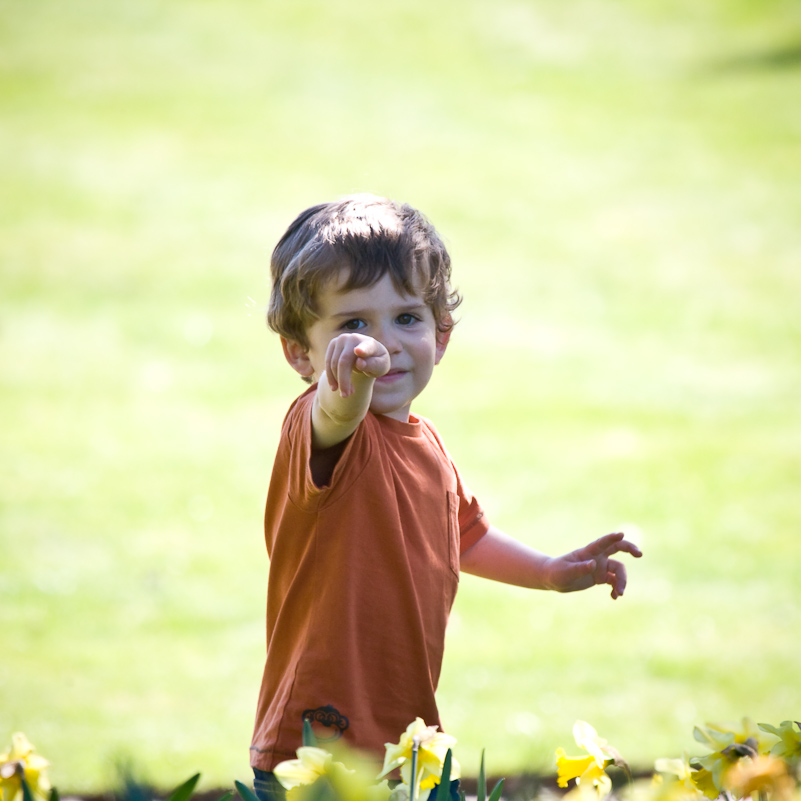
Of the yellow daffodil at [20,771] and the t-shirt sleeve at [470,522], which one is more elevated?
the t-shirt sleeve at [470,522]

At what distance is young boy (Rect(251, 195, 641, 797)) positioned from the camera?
1849 mm

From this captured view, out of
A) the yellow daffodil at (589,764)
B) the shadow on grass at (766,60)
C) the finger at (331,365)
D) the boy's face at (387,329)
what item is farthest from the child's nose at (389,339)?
the shadow on grass at (766,60)

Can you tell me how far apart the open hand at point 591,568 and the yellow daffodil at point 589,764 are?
38 cm

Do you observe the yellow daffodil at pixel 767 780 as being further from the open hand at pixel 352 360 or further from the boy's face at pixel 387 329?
the boy's face at pixel 387 329

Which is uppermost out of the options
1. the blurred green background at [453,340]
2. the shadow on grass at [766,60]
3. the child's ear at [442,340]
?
the shadow on grass at [766,60]

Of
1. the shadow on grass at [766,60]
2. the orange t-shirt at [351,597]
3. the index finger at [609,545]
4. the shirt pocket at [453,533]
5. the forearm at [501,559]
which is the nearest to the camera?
the orange t-shirt at [351,597]

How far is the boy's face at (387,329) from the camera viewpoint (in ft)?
6.21

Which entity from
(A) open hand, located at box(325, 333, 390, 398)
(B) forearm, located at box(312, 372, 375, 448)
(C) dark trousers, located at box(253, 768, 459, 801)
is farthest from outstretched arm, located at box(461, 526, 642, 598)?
(A) open hand, located at box(325, 333, 390, 398)

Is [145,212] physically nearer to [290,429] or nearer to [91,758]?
[91,758]

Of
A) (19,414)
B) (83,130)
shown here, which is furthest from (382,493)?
(83,130)

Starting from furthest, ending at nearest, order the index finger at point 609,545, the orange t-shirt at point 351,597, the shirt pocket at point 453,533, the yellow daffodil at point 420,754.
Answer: the index finger at point 609,545 → the shirt pocket at point 453,533 → the orange t-shirt at point 351,597 → the yellow daffodil at point 420,754

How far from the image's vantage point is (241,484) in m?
7.34

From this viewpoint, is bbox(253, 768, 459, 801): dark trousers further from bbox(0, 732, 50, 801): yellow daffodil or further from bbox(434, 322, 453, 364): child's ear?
bbox(434, 322, 453, 364): child's ear

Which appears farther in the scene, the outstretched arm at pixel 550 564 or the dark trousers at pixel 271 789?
the outstretched arm at pixel 550 564
